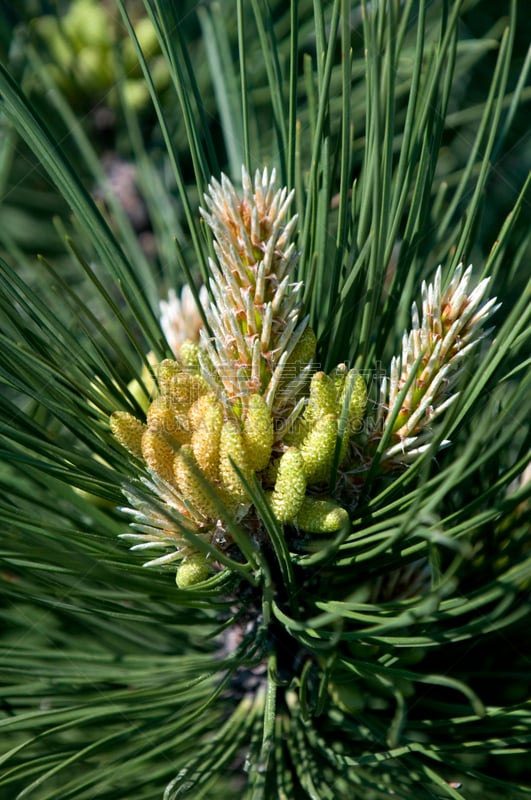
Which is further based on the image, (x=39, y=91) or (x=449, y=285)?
(x=39, y=91)

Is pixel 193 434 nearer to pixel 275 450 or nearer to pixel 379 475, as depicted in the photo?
pixel 275 450

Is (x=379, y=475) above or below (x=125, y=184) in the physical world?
below

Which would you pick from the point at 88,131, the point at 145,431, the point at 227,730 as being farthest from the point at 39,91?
the point at 227,730

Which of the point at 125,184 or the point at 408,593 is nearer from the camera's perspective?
the point at 408,593

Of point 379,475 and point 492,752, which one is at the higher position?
point 379,475

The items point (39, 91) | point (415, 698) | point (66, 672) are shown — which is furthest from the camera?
point (39, 91)

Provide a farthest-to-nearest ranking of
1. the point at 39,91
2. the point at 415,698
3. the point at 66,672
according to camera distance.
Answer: the point at 39,91 → the point at 415,698 → the point at 66,672

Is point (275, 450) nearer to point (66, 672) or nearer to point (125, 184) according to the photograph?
point (66, 672)

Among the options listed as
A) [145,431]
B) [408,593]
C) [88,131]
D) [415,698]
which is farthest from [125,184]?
[415,698]

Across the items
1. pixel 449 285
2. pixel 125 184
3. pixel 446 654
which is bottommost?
pixel 446 654
